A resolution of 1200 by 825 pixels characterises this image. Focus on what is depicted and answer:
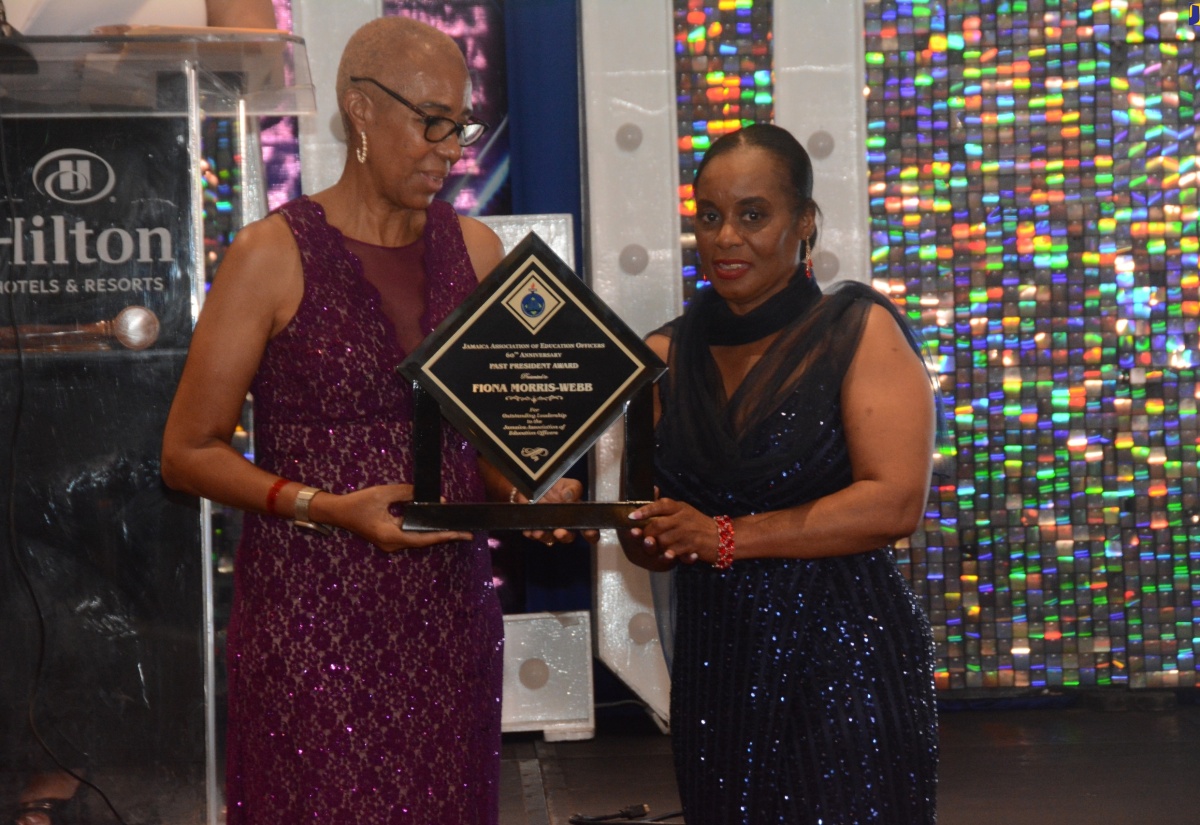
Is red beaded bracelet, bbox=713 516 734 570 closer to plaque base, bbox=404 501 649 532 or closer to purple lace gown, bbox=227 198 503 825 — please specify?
plaque base, bbox=404 501 649 532

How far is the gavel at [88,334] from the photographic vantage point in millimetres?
2566

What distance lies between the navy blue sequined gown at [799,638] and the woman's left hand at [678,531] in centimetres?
13

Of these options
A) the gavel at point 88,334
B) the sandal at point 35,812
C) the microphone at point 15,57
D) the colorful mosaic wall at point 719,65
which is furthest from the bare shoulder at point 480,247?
the colorful mosaic wall at point 719,65

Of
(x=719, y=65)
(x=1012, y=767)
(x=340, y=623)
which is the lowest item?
(x=1012, y=767)

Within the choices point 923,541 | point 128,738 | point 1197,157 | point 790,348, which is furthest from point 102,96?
point 1197,157

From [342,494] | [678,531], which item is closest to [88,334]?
[342,494]

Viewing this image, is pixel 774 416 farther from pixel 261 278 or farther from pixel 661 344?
pixel 261 278

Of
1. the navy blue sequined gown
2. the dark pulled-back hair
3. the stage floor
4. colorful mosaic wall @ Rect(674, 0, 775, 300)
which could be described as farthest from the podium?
colorful mosaic wall @ Rect(674, 0, 775, 300)

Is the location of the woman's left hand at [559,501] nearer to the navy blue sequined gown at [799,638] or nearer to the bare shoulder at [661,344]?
the navy blue sequined gown at [799,638]

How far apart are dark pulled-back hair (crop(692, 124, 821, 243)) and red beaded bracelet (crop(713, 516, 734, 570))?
1.77 feet

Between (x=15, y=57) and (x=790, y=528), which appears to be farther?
(x=15, y=57)

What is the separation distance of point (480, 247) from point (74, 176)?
39.5 inches

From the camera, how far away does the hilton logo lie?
256 cm

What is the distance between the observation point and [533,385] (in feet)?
6.06
